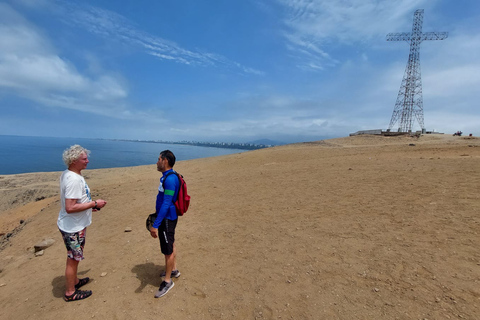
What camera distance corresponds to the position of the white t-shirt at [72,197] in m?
3.09

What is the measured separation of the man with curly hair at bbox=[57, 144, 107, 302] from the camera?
10.2ft

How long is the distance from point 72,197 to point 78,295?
63.8 inches

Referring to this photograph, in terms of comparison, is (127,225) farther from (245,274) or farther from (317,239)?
(317,239)

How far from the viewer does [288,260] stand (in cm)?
414

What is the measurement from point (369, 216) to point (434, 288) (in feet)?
8.72

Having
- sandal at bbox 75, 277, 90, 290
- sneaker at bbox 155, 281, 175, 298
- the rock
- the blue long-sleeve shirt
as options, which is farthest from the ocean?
the blue long-sleeve shirt

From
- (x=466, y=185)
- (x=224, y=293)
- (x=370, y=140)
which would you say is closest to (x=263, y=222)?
(x=224, y=293)

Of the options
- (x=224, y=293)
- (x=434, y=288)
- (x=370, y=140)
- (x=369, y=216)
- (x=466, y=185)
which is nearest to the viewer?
(x=434, y=288)

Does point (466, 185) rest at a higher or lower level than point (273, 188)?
higher

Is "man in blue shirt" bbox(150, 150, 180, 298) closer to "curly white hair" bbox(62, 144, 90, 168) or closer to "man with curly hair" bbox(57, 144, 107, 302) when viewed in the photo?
"man with curly hair" bbox(57, 144, 107, 302)

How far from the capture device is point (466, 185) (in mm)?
6641

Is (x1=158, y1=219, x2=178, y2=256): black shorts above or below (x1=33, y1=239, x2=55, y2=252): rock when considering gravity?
above

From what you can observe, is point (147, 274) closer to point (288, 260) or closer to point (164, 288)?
point (164, 288)

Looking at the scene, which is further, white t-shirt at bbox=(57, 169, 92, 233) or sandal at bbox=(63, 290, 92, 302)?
sandal at bbox=(63, 290, 92, 302)
